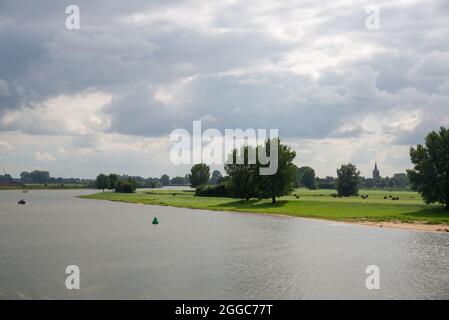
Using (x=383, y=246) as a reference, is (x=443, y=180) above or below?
above

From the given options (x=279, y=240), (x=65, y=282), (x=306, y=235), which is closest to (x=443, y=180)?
(x=306, y=235)

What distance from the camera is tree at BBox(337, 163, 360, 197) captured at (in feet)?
531

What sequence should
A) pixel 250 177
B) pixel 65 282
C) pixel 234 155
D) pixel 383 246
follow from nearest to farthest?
pixel 65 282, pixel 383 246, pixel 250 177, pixel 234 155

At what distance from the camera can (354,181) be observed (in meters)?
162

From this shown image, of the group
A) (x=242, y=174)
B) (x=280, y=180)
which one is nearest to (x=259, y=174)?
(x=280, y=180)

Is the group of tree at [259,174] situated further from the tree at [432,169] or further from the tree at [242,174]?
the tree at [432,169]

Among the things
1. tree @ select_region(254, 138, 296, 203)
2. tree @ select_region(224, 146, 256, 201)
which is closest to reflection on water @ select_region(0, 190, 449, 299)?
tree @ select_region(254, 138, 296, 203)

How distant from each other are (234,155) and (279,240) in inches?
3323

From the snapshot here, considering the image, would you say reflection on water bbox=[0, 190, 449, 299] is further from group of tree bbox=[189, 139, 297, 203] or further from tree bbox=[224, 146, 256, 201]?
tree bbox=[224, 146, 256, 201]

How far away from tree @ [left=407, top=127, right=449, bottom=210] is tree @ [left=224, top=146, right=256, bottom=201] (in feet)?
145

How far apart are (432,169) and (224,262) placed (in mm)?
61124

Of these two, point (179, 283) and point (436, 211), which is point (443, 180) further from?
point (179, 283)

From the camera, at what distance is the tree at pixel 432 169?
84.4m

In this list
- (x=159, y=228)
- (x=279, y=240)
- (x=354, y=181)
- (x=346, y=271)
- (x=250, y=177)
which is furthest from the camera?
(x=354, y=181)
